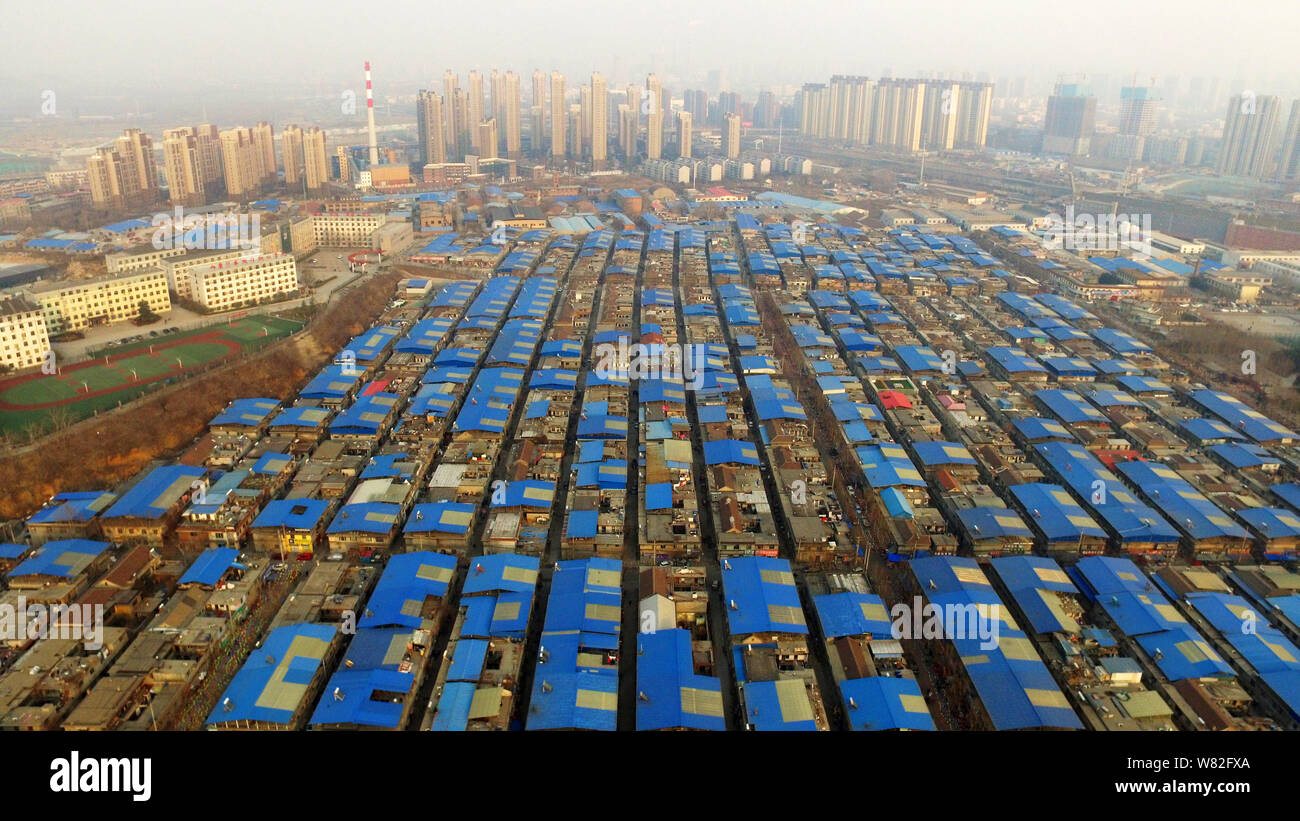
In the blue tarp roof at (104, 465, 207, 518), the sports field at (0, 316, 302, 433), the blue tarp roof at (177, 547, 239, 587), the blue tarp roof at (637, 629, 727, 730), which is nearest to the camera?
the blue tarp roof at (637, 629, 727, 730)

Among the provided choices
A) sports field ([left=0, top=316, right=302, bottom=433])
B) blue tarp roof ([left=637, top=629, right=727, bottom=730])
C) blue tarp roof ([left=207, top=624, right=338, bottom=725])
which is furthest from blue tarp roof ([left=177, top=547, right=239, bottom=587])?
sports field ([left=0, top=316, right=302, bottom=433])

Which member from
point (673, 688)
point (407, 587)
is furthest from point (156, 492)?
point (673, 688)

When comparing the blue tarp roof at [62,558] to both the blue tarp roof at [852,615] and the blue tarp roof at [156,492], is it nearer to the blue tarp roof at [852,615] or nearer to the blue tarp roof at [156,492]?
the blue tarp roof at [156,492]

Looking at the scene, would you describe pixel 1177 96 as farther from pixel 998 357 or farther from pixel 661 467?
pixel 661 467

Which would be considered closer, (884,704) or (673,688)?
(884,704)

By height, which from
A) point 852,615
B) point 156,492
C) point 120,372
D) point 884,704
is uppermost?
point 120,372

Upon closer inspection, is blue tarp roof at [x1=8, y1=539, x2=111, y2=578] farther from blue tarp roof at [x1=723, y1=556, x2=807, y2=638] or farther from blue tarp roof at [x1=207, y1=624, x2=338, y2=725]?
blue tarp roof at [x1=723, y1=556, x2=807, y2=638]

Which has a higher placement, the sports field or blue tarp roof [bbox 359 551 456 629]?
the sports field

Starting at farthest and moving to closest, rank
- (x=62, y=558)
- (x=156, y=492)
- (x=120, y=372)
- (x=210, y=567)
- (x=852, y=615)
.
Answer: (x=120, y=372) < (x=156, y=492) < (x=62, y=558) < (x=210, y=567) < (x=852, y=615)

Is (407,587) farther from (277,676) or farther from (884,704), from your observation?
(884,704)
